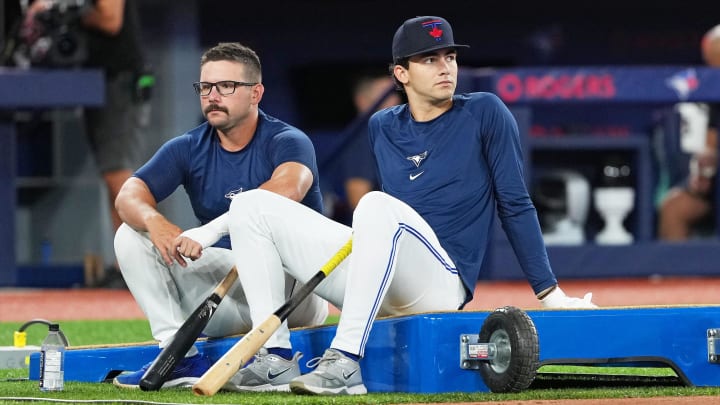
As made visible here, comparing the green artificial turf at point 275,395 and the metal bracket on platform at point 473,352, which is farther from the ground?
the metal bracket on platform at point 473,352

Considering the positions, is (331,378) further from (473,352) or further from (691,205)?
(691,205)

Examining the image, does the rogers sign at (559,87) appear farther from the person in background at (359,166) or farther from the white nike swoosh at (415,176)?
the white nike swoosh at (415,176)

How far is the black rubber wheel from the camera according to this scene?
4.33m

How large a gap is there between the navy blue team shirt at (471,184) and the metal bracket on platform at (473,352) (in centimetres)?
36

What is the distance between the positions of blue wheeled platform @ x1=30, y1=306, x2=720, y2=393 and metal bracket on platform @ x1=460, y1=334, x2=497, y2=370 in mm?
20

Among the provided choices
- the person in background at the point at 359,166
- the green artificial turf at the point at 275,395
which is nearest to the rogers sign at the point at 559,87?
the person in background at the point at 359,166

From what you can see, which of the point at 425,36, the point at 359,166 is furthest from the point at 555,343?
the point at 359,166

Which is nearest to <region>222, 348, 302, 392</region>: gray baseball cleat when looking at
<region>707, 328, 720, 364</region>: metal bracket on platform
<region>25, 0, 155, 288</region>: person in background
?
<region>707, 328, 720, 364</region>: metal bracket on platform

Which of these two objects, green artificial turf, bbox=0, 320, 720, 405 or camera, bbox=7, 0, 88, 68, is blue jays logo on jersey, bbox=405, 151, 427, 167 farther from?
camera, bbox=7, 0, 88, 68

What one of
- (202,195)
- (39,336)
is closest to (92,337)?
(39,336)

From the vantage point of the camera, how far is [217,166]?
5254mm

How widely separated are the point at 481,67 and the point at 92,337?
10.2 m

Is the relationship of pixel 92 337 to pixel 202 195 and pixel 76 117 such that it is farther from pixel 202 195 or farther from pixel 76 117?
pixel 76 117

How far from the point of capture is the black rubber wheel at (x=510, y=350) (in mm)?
4328
